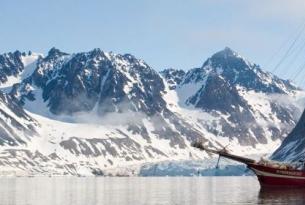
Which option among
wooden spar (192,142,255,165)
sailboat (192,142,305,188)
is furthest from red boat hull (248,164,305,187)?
wooden spar (192,142,255,165)

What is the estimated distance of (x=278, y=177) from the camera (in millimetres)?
163125

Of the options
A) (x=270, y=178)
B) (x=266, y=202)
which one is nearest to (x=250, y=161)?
(x=270, y=178)

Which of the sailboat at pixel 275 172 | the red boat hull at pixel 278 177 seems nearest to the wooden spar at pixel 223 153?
the sailboat at pixel 275 172

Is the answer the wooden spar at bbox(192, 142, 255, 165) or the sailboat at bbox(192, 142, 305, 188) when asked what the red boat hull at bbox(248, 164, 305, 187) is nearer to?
the sailboat at bbox(192, 142, 305, 188)

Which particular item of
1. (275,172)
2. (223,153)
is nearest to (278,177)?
(275,172)

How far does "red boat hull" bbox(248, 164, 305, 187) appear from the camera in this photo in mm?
159500

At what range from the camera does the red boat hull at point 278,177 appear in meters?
160

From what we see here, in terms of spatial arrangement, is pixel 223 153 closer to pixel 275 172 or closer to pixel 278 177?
pixel 275 172

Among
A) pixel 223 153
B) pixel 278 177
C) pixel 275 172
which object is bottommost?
pixel 278 177

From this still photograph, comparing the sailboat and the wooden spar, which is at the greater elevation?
the wooden spar

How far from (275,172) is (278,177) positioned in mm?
1492

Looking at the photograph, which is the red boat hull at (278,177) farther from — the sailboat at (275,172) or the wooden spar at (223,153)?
the wooden spar at (223,153)

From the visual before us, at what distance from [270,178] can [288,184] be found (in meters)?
5.21

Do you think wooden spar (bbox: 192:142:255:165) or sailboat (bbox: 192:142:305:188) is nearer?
wooden spar (bbox: 192:142:255:165)
